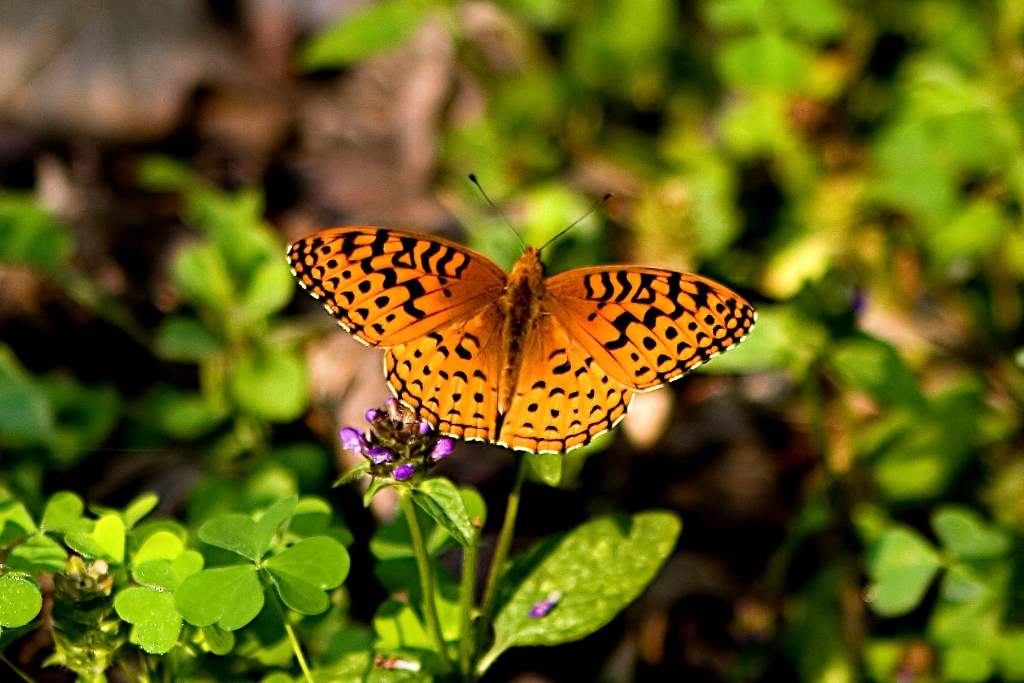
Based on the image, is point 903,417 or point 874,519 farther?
point 903,417

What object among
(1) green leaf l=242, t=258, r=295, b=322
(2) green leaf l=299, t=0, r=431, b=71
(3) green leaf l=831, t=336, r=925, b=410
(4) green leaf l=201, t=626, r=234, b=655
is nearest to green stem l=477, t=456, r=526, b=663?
(4) green leaf l=201, t=626, r=234, b=655

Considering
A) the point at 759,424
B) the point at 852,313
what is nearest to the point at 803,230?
the point at 759,424

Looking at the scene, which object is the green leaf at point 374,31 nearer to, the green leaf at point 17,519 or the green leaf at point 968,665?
the green leaf at point 17,519

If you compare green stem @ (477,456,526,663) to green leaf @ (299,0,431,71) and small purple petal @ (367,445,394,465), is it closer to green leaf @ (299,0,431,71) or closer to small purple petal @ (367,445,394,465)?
small purple petal @ (367,445,394,465)

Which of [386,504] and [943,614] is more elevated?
[386,504]

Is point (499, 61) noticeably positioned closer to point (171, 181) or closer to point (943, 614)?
point (171, 181)
